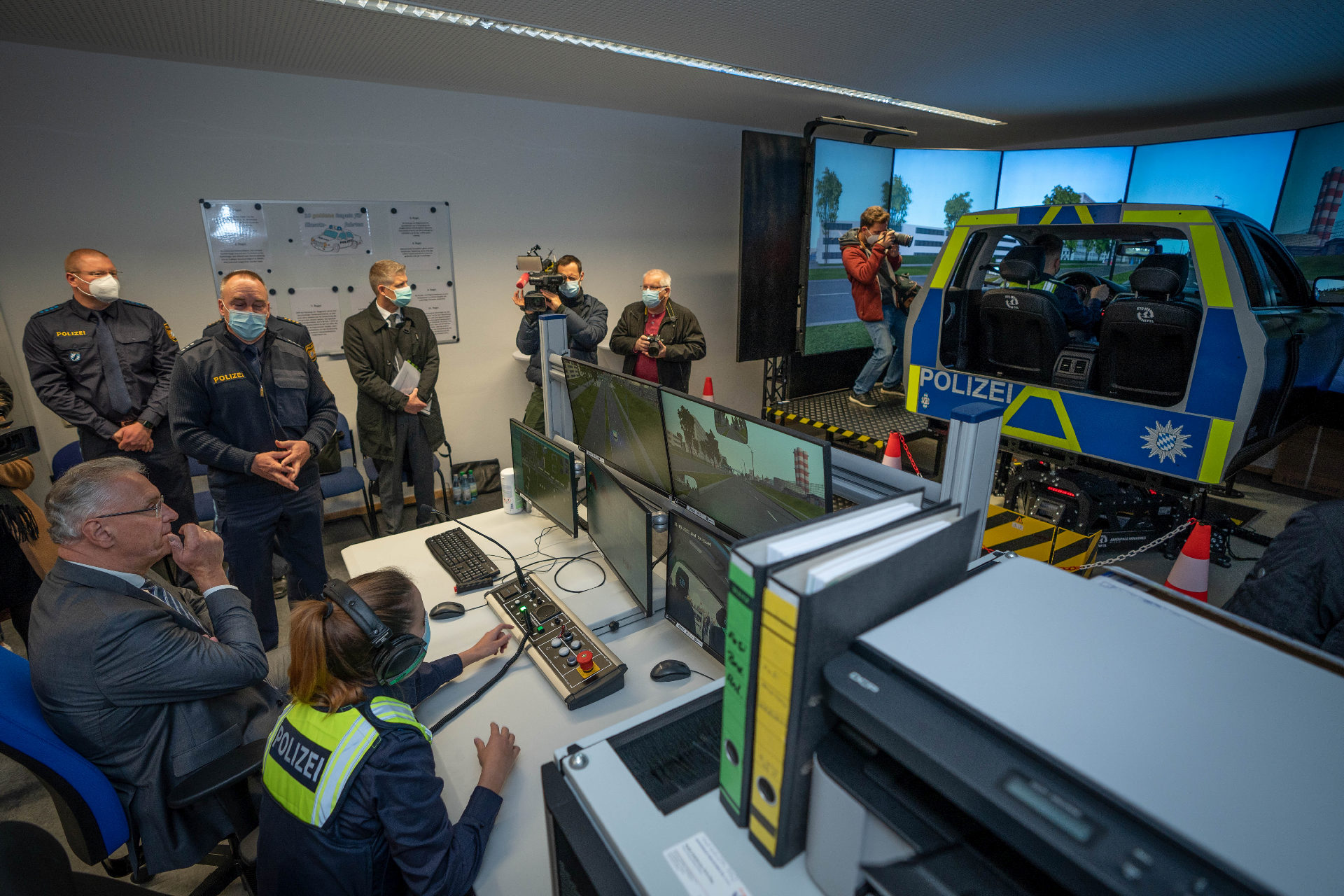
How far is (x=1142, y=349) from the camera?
309cm

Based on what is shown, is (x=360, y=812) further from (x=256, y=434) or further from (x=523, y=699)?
(x=256, y=434)

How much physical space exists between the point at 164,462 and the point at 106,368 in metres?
0.56

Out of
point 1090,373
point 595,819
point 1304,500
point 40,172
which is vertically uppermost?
point 40,172

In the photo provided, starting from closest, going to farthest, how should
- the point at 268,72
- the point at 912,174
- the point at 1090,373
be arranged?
the point at 1090,373 < the point at 268,72 < the point at 912,174

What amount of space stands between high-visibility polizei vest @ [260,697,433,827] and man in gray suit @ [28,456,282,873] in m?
0.53

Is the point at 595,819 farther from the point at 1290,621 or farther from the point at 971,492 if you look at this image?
the point at 1290,621

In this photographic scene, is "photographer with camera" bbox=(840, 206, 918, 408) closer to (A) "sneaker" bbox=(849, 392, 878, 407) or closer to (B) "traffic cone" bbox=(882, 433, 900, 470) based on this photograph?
(A) "sneaker" bbox=(849, 392, 878, 407)

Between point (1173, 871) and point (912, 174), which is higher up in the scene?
point (912, 174)

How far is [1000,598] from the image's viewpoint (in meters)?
0.92

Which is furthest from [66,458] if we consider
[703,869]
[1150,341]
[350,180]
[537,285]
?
[1150,341]

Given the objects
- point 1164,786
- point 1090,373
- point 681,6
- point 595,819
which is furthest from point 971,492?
point 1090,373

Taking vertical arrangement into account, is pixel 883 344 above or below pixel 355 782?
above

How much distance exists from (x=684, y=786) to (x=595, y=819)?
15 cm

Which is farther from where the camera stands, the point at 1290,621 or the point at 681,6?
the point at 681,6
